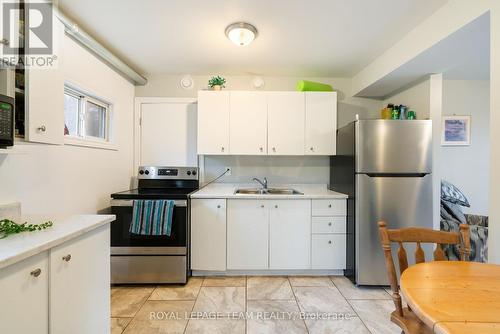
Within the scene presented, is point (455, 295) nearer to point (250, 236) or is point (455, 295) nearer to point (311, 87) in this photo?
point (250, 236)

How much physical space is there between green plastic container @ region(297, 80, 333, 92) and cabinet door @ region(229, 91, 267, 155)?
0.47 meters

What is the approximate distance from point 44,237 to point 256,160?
230cm

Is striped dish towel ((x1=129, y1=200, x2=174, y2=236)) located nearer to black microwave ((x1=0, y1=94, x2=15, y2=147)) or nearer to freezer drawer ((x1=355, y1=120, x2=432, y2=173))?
black microwave ((x1=0, y1=94, x2=15, y2=147))

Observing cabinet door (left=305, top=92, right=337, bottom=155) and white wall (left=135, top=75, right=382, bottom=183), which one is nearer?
cabinet door (left=305, top=92, right=337, bottom=155)

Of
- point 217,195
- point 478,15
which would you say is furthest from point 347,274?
point 478,15

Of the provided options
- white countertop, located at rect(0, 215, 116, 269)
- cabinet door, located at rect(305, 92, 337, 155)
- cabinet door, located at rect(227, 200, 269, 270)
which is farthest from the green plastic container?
white countertop, located at rect(0, 215, 116, 269)

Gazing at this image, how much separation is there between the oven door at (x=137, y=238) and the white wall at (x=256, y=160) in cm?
90

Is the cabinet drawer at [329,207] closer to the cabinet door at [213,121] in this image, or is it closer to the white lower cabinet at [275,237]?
the white lower cabinet at [275,237]

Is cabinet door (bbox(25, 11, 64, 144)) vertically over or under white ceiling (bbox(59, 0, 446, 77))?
under

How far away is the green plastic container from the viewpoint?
2.80m

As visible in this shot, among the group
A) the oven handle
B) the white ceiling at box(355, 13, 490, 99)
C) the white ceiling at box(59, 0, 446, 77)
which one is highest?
the white ceiling at box(59, 0, 446, 77)

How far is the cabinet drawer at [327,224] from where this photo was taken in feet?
8.15

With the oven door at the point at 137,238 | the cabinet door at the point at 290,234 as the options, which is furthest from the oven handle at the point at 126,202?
the cabinet door at the point at 290,234

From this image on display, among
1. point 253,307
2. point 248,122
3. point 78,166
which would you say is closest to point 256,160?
point 248,122
